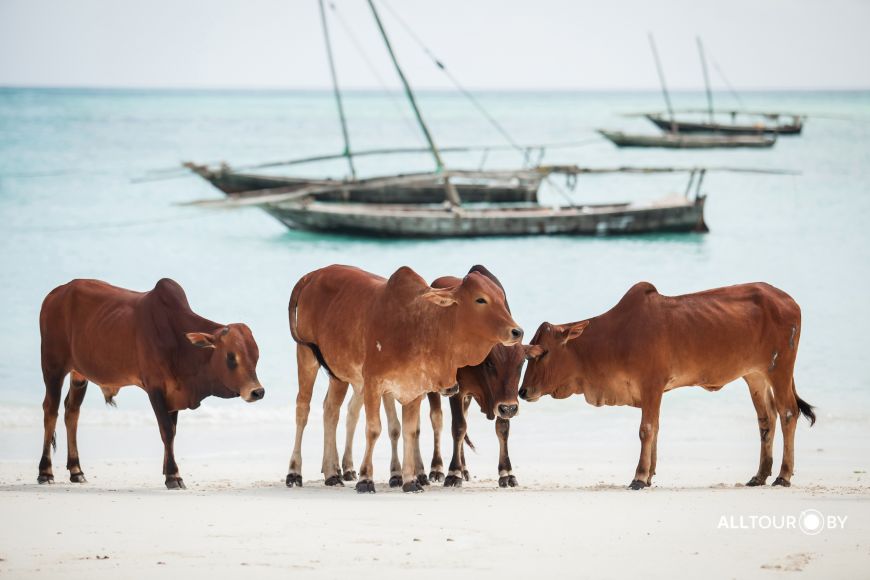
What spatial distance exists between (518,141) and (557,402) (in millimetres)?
91844

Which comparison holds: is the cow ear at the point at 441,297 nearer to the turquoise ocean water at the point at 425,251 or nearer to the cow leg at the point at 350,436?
the cow leg at the point at 350,436

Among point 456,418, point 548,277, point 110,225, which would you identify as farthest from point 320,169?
point 456,418

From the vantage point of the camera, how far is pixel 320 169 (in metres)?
78.4

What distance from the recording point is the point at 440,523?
10.0 m

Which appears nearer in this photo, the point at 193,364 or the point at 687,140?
the point at 193,364

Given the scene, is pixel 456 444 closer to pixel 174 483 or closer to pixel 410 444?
pixel 410 444

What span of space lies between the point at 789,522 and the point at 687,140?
7356 cm

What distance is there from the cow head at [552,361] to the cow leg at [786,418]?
Answer: 180 centimetres

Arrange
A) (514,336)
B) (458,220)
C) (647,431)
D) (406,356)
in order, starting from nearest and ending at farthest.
A: 1. (514,336)
2. (406,356)
3. (647,431)
4. (458,220)

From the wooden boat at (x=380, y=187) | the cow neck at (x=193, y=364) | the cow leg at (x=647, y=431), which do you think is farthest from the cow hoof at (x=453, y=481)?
the wooden boat at (x=380, y=187)

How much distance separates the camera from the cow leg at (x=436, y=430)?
40.5 feet

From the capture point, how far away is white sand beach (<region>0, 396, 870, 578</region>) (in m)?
8.77

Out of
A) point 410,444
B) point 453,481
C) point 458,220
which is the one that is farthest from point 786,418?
point 458,220

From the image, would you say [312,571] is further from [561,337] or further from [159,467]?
[159,467]
